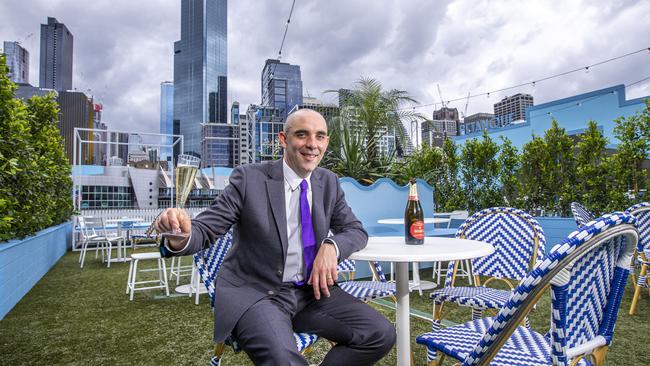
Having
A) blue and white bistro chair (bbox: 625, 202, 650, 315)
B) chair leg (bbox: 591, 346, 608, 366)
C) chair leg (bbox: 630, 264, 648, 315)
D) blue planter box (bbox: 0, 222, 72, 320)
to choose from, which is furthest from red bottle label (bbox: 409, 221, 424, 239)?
blue planter box (bbox: 0, 222, 72, 320)

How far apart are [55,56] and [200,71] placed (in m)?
49.1

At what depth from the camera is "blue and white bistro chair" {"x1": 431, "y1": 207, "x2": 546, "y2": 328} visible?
2088 millimetres

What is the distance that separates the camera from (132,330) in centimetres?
330

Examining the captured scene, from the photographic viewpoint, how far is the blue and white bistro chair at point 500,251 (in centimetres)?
209

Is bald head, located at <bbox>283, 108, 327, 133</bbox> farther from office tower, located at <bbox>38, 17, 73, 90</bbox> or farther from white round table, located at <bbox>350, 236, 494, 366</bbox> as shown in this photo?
office tower, located at <bbox>38, 17, 73, 90</bbox>

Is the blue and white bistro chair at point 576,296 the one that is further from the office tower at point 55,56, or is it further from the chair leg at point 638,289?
the office tower at point 55,56

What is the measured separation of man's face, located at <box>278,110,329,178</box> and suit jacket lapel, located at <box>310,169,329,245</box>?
0.27ft

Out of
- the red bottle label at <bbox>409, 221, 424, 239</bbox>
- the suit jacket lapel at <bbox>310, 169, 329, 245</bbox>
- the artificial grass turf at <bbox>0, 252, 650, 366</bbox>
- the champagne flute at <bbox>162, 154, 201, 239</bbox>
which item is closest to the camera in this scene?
the champagne flute at <bbox>162, 154, 201, 239</bbox>

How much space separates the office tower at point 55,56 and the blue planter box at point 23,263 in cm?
11380

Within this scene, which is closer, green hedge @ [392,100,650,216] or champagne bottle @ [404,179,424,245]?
champagne bottle @ [404,179,424,245]

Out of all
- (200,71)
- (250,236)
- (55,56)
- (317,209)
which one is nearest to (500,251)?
(317,209)

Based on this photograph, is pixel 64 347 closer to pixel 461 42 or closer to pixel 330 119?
pixel 330 119

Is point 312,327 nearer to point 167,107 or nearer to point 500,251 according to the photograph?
point 500,251

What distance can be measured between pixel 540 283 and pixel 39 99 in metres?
7.58
